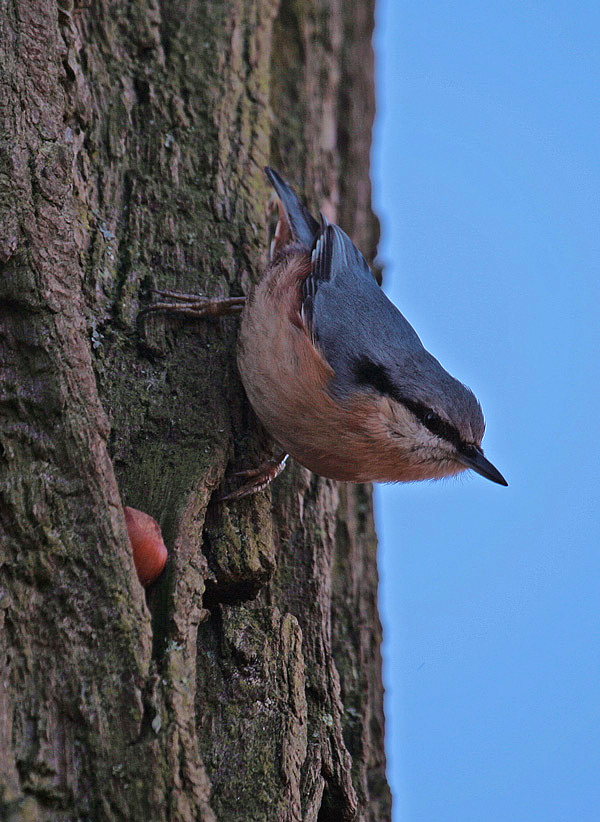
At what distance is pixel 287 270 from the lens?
2.78m

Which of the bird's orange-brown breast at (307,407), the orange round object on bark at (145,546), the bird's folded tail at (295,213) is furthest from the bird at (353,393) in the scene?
the orange round object on bark at (145,546)

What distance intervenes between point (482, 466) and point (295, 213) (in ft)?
3.74

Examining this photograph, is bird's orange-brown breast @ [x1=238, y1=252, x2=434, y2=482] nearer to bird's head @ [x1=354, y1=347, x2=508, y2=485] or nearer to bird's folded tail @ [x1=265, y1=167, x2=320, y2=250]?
bird's head @ [x1=354, y1=347, x2=508, y2=485]

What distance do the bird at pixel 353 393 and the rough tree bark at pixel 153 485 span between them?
0.12 metres

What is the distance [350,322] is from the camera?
2.61 meters

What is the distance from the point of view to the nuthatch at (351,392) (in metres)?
2.50

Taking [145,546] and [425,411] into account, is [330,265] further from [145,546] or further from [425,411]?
[145,546]

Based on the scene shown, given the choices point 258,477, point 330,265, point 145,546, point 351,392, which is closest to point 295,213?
point 330,265

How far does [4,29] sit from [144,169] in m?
0.58

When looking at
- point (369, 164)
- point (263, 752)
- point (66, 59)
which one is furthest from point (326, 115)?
point (263, 752)

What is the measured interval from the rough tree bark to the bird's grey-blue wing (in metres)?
0.26

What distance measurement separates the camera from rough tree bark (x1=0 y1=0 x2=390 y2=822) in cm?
162

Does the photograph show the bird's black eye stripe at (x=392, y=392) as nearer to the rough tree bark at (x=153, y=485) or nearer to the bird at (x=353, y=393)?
the bird at (x=353, y=393)

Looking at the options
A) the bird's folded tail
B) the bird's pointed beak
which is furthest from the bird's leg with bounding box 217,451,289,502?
the bird's folded tail
